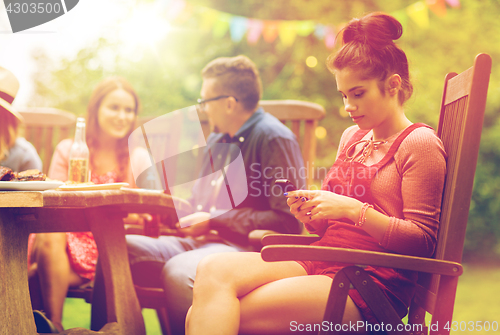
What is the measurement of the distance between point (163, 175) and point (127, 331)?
91 centimetres

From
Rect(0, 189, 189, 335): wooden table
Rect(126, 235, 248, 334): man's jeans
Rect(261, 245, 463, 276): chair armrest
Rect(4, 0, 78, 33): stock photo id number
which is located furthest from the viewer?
Rect(4, 0, 78, 33): stock photo id number

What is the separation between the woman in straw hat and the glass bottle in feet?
1.10

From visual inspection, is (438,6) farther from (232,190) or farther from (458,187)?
(458,187)

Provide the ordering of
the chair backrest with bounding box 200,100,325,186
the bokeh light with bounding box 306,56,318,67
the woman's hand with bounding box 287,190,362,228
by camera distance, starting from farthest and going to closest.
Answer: the bokeh light with bounding box 306,56,318,67, the chair backrest with bounding box 200,100,325,186, the woman's hand with bounding box 287,190,362,228

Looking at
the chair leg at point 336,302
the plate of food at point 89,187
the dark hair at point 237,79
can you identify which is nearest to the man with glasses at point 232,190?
the dark hair at point 237,79

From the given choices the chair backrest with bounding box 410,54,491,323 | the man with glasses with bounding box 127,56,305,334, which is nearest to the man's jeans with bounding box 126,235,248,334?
the man with glasses with bounding box 127,56,305,334

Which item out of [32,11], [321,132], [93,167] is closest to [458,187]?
[93,167]

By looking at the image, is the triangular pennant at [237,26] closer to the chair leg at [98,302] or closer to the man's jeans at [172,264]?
the man's jeans at [172,264]

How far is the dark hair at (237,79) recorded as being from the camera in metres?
1.98

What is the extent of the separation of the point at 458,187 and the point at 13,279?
1178 millimetres

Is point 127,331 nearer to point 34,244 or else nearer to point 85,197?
point 85,197

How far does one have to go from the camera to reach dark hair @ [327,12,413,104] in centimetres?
110

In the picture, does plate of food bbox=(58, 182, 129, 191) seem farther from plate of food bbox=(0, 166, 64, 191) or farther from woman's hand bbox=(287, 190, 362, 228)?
woman's hand bbox=(287, 190, 362, 228)

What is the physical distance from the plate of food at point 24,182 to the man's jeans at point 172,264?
52 centimetres
